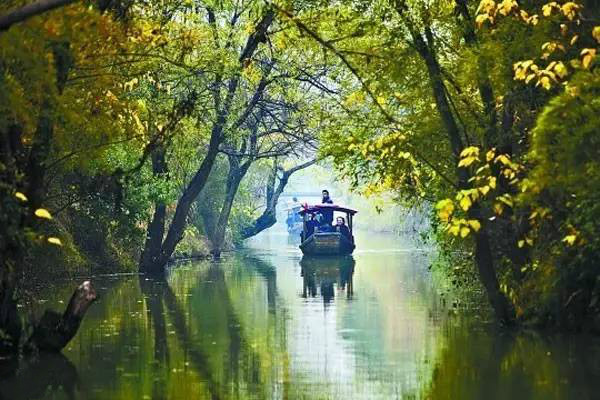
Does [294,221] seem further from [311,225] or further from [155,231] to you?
[155,231]

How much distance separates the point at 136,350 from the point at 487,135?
233 inches

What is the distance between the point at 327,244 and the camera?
43875 mm

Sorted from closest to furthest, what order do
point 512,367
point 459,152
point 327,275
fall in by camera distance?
point 512,367 → point 459,152 → point 327,275

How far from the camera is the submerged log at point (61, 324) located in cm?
1437

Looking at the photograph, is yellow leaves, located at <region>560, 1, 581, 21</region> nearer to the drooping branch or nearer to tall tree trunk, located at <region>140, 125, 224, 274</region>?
tall tree trunk, located at <region>140, 125, 224, 274</region>

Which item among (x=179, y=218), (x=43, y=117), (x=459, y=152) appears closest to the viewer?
(x=43, y=117)

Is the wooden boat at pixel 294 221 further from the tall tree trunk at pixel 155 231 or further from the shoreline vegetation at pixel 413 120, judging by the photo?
the shoreline vegetation at pixel 413 120

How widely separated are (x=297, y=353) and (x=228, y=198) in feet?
91.6

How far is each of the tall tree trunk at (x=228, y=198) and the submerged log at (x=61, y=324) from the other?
90.6 ft

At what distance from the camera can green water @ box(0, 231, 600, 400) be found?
1243cm

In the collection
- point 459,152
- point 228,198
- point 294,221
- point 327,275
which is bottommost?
point 327,275

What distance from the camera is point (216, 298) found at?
978 inches

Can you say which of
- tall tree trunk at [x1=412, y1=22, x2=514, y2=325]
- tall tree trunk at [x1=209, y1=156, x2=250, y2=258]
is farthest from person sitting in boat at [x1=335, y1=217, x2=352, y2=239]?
tall tree trunk at [x1=412, y1=22, x2=514, y2=325]

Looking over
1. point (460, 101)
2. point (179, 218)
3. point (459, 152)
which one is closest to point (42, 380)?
point (459, 152)
